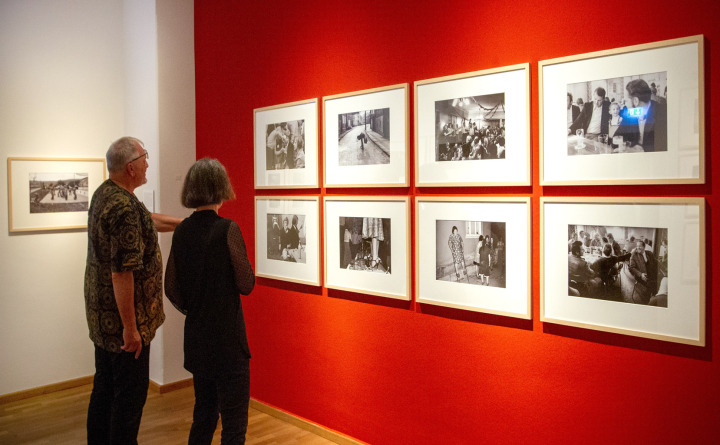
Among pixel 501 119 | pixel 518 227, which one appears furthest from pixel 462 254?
pixel 501 119

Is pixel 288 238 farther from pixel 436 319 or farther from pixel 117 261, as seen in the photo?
pixel 117 261

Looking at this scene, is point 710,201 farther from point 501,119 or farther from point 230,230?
point 230,230

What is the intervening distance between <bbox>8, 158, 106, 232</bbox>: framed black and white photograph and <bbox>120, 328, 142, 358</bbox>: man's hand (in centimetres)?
255

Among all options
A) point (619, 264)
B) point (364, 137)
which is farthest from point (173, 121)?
point (619, 264)

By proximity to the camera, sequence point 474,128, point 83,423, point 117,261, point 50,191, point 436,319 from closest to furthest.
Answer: point 117,261
point 474,128
point 436,319
point 83,423
point 50,191

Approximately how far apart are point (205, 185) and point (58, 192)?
290cm

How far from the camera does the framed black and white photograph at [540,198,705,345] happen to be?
7.47 ft

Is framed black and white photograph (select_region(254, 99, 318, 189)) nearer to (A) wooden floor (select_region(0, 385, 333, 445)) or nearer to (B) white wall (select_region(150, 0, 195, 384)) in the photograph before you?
(B) white wall (select_region(150, 0, 195, 384))

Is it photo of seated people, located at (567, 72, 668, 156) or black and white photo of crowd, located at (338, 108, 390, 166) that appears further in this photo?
black and white photo of crowd, located at (338, 108, 390, 166)

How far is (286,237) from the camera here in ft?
13.4

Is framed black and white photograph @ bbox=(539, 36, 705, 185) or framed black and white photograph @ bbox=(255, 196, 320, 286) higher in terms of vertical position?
framed black and white photograph @ bbox=(539, 36, 705, 185)

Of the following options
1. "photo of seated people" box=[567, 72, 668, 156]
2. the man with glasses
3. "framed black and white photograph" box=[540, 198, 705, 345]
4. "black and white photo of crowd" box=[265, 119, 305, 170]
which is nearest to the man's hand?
the man with glasses

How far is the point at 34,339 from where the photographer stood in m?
4.77

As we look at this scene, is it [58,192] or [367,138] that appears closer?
[367,138]
